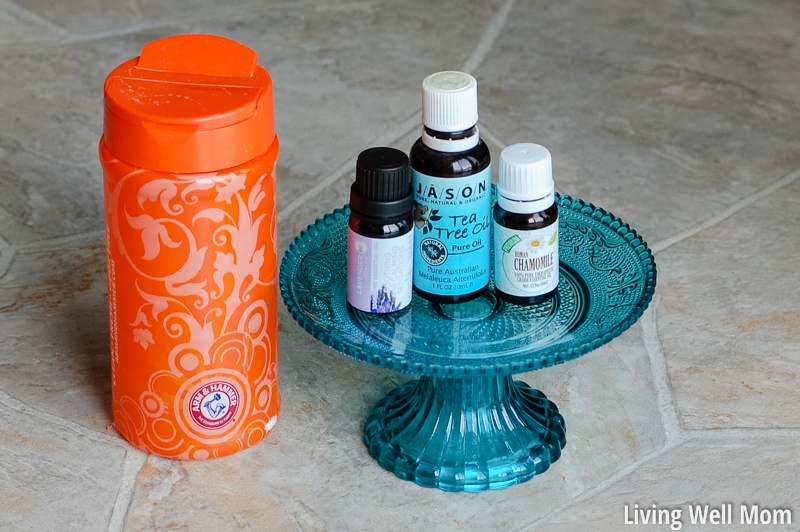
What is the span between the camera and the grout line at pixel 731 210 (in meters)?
1.54

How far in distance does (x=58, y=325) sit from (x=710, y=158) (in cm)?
95

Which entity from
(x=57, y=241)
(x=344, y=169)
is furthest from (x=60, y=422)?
(x=344, y=169)

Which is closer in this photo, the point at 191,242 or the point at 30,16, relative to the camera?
the point at 191,242

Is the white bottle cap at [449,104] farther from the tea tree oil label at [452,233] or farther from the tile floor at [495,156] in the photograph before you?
the tile floor at [495,156]

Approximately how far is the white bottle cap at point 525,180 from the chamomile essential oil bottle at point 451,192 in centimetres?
Result: 2

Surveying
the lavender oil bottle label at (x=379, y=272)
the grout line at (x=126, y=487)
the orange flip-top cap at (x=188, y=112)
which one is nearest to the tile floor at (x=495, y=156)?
the grout line at (x=126, y=487)

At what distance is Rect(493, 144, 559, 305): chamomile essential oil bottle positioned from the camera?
0.99 metres

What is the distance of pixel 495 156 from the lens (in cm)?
169

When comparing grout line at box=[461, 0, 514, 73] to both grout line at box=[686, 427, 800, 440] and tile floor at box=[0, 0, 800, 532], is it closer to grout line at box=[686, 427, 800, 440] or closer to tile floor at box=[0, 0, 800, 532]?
tile floor at box=[0, 0, 800, 532]

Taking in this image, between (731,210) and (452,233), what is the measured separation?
73cm

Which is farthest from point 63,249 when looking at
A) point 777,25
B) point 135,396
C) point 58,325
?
point 777,25

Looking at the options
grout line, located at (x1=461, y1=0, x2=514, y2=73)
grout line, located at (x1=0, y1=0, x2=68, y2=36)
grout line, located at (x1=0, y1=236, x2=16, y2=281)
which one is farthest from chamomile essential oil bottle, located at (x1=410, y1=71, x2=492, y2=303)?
grout line, located at (x1=0, y1=0, x2=68, y2=36)

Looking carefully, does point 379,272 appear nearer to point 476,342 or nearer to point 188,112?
point 476,342

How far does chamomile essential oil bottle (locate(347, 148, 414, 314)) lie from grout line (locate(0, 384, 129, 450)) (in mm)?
324
